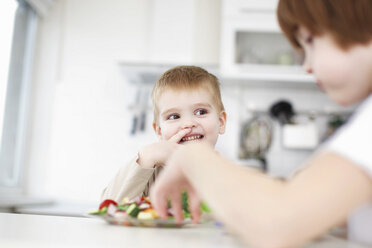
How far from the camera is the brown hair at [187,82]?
1.21 meters

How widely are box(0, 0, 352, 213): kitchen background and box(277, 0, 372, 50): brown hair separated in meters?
2.33

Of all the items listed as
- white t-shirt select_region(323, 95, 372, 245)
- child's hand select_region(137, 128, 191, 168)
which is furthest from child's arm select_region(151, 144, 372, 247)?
child's hand select_region(137, 128, 191, 168)

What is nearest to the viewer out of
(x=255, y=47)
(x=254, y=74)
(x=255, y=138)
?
(x=254, y=74)

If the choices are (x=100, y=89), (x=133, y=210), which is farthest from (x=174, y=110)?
(x=100, y=89)

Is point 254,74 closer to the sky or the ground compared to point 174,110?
closer to the sky

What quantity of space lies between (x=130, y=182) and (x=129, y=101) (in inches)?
85.9

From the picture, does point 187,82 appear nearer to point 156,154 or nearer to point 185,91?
point 185,91

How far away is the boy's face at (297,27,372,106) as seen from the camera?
1.65 ft

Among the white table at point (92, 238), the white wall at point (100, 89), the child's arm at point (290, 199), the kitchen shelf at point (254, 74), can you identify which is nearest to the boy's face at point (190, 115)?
the white table at point (92, 238)

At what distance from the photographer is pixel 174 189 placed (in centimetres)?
58

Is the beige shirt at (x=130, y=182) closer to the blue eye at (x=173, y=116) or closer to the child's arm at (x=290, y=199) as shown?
the blue eye at (x=173, y=116)

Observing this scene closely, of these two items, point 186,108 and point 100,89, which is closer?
point 186,108

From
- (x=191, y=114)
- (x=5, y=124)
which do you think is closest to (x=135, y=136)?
(x=5, y=124)

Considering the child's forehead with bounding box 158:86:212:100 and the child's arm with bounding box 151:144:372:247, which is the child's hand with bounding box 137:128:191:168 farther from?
the child's arm with bounding box 151:144:372:247
